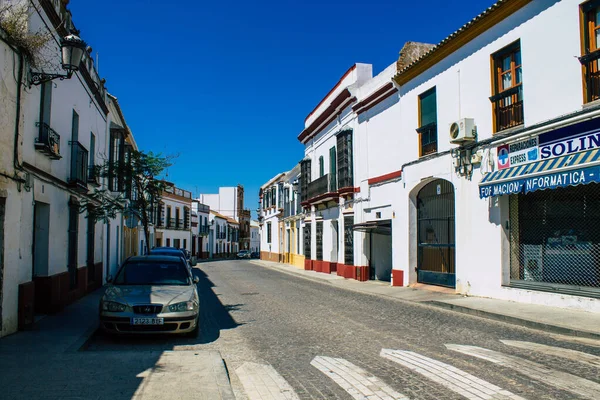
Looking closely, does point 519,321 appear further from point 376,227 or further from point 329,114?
point 329,114

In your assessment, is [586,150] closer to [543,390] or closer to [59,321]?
[543,390]

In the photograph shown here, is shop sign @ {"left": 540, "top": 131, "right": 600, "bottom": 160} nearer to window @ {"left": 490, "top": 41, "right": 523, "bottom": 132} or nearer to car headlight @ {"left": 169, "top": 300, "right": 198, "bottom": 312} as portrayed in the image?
window @ {"left": 490, "top": 41, "right": 523, "bottom": 132}

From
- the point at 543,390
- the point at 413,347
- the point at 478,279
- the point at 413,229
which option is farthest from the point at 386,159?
the point at 543,390

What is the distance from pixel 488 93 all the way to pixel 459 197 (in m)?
2.93

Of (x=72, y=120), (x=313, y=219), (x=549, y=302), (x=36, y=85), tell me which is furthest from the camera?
(x=313, y=219)

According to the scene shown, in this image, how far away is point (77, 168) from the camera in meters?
13.3

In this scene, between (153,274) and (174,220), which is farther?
(174,220)

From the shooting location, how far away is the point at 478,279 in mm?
13727

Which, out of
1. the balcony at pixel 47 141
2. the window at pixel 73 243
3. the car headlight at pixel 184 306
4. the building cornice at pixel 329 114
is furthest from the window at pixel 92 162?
the building cornice at pixel 329 114

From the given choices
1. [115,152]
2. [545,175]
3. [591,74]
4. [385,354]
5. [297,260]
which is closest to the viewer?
[385,354]

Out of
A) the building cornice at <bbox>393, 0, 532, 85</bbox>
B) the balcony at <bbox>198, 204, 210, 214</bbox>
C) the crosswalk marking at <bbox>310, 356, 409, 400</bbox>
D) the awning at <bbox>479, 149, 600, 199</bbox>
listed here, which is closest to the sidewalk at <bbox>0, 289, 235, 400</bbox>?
the crosswalk marking at <bbox>310, 356, 409, 400</bbox>

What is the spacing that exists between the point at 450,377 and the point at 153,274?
6.04 metres

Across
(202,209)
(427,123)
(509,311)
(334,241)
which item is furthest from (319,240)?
(202,209)

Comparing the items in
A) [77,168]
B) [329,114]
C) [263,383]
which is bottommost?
[263,383]
